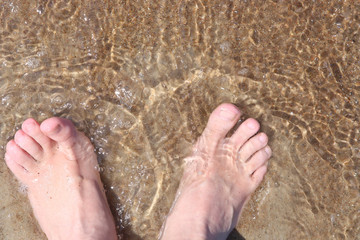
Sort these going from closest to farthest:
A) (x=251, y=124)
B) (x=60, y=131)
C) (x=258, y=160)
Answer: (x=60, y=131) < (x=251, y=124) < (x=258, y=160)

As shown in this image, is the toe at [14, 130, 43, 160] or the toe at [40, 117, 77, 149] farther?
the toe at [14, 130, 43, 160]

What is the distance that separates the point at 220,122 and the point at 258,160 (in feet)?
1.47

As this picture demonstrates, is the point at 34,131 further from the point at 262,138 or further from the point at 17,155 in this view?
the point at 262,138

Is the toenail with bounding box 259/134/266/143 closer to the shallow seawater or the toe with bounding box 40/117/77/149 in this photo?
the shallow seawater

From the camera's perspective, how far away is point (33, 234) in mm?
2514

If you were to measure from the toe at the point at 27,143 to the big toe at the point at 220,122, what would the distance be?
1260 mm

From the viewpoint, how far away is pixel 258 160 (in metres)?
2.61

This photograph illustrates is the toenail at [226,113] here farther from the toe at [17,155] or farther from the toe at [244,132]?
the toe at [17,155]

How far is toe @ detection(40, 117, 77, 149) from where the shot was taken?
2.37m

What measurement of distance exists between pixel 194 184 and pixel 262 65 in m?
1.03

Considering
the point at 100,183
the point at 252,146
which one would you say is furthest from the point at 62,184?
the point at 252,146

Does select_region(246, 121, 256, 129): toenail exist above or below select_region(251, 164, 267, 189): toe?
above

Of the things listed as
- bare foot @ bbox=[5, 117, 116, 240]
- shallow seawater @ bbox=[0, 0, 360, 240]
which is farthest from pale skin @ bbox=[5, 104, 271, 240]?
shallow seawater @ bbox=[0, 0, 360, 240]

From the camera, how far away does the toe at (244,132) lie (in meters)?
2.51
